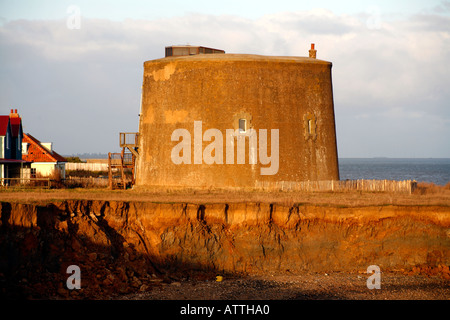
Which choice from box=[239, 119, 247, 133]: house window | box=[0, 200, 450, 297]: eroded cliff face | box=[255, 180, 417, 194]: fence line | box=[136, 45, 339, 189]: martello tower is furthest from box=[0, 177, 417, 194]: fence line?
box=[0, 200, 450, 297]: eroded cliff face

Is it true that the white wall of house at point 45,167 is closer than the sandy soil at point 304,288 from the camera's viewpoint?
No

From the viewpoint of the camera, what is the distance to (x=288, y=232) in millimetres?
25484

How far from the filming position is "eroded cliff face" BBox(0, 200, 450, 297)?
2356 cm

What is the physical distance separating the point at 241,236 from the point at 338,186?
900 centimetres

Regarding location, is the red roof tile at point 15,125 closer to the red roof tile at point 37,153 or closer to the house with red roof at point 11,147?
the house with red roof at point 11,147

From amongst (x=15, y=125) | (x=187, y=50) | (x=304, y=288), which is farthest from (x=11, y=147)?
(x=304, y=288)

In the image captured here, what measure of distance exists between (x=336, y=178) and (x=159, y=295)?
16104mm

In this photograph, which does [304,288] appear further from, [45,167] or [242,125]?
[45,167]

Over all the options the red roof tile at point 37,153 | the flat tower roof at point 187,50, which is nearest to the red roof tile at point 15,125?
the red roof tile at point 37,153

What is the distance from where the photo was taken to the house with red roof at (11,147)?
134 feet

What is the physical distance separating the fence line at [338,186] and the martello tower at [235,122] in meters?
0.51

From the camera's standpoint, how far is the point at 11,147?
4281cm
